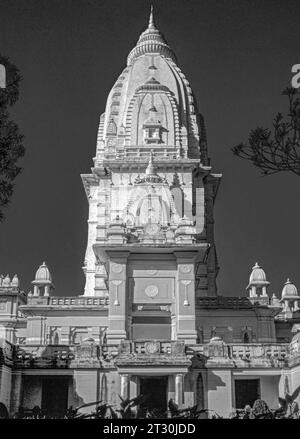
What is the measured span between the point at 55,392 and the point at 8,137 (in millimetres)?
16104

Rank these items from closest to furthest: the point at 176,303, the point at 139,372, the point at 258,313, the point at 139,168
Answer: the point at 139,372 → the point at 176,303 → the point at 258,313 → the point at 139,168

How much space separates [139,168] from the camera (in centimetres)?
5194

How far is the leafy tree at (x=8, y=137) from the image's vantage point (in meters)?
15.8

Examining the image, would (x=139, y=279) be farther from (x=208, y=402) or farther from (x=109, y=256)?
(x=208, y=402)

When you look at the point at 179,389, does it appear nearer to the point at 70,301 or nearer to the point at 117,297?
the point at 117,297

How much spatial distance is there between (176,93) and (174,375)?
1425 inches

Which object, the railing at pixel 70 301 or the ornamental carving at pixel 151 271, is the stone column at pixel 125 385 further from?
the railing at pixel 70 301

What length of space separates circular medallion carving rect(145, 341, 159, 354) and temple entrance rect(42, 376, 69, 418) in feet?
13.2

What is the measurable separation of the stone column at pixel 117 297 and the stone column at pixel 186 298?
2.90 meters

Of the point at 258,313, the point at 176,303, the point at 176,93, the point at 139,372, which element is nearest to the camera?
the point at 139,372

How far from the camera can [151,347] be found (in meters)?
27.7

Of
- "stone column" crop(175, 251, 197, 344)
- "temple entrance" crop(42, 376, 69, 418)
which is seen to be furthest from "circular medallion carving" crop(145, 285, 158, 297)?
"temple entrance" crop(42, 376, 69, 418)

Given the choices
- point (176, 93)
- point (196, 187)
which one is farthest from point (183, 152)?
point (176, 93)

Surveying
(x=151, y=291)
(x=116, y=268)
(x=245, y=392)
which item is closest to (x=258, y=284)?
(x=151, y=291)
